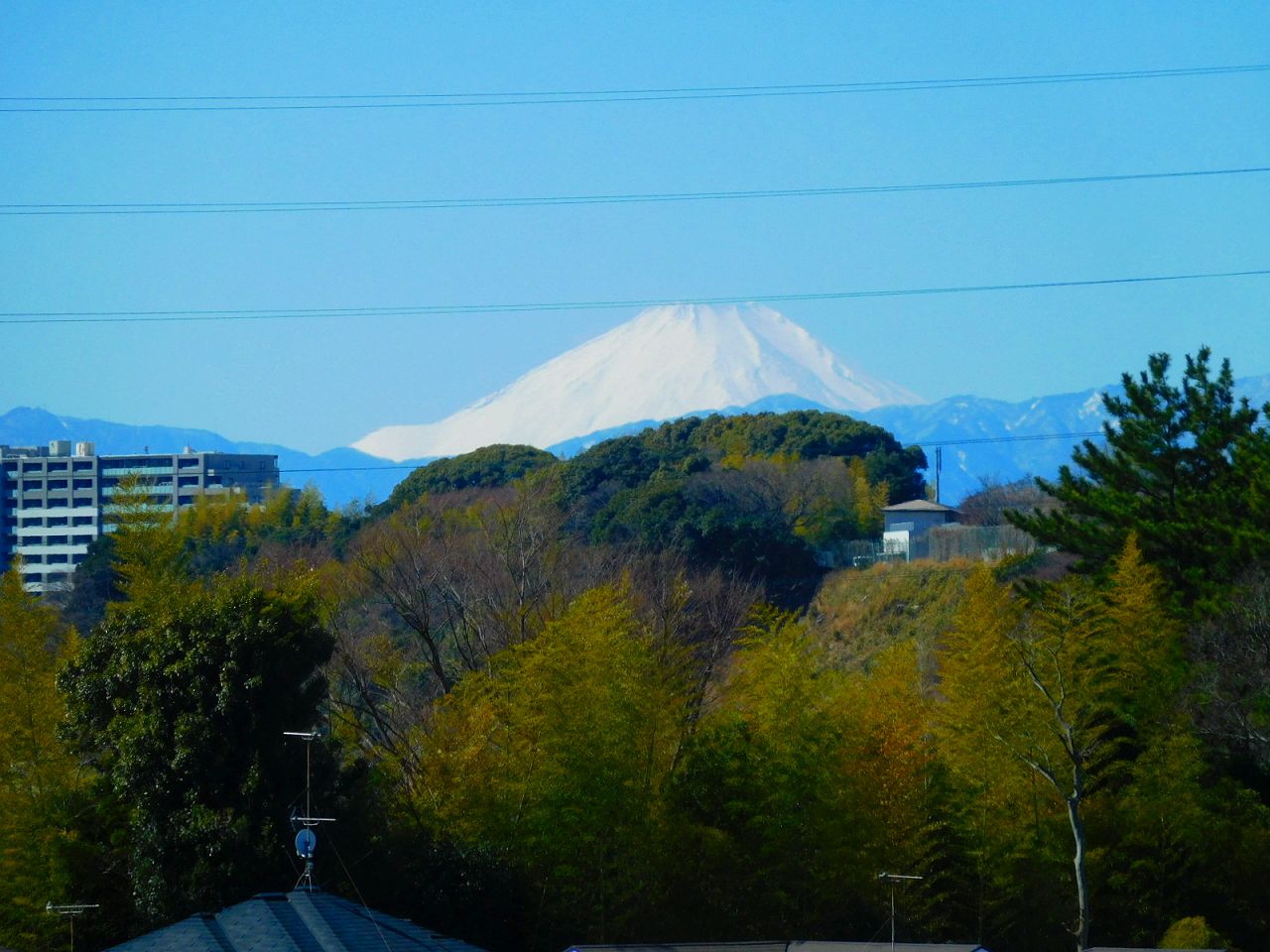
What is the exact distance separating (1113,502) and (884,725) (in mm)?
7334

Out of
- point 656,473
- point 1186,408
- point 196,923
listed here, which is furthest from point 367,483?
point 196,923

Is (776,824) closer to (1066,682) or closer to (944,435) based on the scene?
(1066,682)

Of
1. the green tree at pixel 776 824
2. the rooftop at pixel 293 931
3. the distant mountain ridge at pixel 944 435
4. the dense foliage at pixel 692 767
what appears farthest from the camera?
the distant mountain ridge at pixel 944 435

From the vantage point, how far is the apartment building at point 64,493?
297 feet

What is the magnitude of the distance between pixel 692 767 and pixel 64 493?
80176 millimetres

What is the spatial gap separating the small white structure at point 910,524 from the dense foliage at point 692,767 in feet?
59.4

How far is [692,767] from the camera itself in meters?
19.3

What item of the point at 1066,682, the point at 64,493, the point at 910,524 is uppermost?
the point at 64,493

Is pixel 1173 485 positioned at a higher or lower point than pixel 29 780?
higher

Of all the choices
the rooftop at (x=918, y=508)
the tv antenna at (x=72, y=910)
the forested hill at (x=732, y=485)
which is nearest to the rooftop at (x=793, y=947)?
the tv antenna at (x=72, y=910)

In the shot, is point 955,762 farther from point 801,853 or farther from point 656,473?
point 656,473

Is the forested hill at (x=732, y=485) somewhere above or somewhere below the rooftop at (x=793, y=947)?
above

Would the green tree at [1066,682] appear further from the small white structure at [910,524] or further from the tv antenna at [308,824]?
the small white structure at [910,524]

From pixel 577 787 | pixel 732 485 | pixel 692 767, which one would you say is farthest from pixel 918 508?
pixel 577 787
